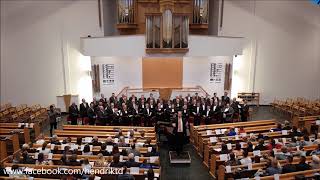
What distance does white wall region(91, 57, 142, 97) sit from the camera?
54.0 feet

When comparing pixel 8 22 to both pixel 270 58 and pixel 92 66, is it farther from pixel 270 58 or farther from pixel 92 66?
pixel 270 58

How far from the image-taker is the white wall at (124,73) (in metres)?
16.5

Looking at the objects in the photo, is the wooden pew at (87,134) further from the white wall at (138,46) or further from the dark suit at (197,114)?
the white wall at (138,46)

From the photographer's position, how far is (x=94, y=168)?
7.08 m

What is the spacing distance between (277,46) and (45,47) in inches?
523

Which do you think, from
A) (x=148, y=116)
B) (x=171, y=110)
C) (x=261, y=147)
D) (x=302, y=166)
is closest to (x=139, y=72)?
(x=148, y=116)

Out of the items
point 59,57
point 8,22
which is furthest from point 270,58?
point 8,22

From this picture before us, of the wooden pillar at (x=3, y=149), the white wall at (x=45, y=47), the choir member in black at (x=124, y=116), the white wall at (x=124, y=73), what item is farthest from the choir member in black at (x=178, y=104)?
the wooden pillar at (x=3, y=149)

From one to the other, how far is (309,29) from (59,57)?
1437 centimetres

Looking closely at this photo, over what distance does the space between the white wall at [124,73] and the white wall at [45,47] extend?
114 cm

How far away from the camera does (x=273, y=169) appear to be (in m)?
7.07

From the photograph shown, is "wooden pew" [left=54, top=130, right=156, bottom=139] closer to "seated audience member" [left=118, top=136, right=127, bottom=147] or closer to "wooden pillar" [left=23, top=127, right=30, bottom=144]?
"seated audience member" [left=118, top=136, right=127, bottom=147]

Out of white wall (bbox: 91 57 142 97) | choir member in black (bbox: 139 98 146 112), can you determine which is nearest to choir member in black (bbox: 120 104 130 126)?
choir member in black (bbox: 139 98 146 112)

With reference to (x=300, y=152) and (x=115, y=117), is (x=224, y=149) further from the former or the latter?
(x=115, y=117)
